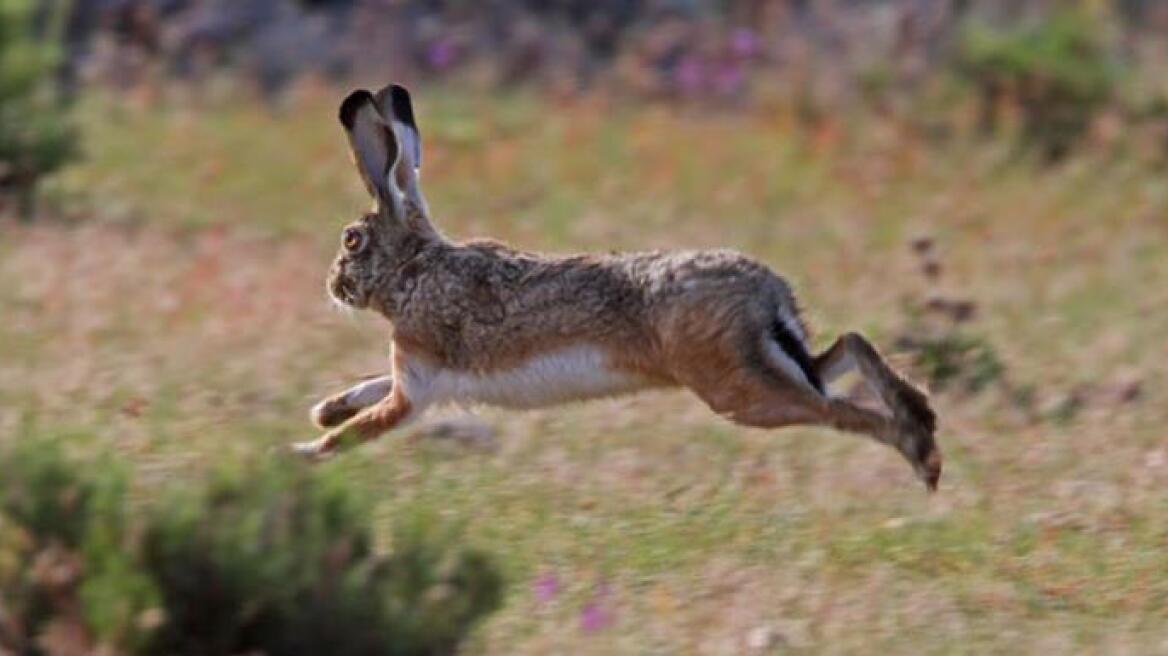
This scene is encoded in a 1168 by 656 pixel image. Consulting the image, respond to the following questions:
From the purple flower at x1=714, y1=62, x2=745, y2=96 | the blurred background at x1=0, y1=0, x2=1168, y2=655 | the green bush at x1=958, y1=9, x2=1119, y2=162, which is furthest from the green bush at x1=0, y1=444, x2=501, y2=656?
the purple flower at x1=714, y1=62, x2=745, y2=96

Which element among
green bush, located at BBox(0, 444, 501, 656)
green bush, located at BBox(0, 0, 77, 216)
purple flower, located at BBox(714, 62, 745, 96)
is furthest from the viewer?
purple flower, located at BBox(714, 62, 745, 96)

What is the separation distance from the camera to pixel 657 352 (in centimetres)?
727

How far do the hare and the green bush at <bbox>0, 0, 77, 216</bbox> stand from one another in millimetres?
4597

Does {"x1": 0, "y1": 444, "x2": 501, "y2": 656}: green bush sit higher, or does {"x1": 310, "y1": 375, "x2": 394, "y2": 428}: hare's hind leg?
{"x1": 310, "y1": 375, "x2": 394, "y2": 428}: hare's hind leg

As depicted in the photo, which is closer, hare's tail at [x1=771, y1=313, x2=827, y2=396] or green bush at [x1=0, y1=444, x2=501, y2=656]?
green bush at [x1=0, y1=444, x2=501, y2=656]

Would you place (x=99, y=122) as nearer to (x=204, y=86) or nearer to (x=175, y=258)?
(x=204, y=86)

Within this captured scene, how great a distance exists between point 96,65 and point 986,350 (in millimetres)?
7126

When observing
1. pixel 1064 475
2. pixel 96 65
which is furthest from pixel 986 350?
pixel 96 65

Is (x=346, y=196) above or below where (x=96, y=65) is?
below

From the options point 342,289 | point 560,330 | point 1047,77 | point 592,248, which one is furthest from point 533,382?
point 1047,77

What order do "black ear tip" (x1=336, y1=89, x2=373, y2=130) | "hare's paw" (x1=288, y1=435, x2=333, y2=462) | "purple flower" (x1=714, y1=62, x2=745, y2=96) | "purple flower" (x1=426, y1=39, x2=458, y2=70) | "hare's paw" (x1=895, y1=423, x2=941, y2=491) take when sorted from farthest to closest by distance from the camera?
"purple flower" (x1=426, y1=39, x2=458, y2=70), "purple flower" (x1=714, y1=62, x2=745, y2=96), "black ear tip" (x1=336, y1=89, x2=373, y2=130), "hare's paw" (x1=895, y1=423, x2=941, y2=491), "hare's paw" (x1=288, y1=435, x2=333, y2=462)

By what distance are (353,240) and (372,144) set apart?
1.01 feet

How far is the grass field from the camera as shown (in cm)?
671

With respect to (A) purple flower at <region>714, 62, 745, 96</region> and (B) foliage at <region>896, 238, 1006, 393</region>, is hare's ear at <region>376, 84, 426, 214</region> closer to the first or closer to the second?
(B) foliage at <region>896, 238, 1006, 393</region>
